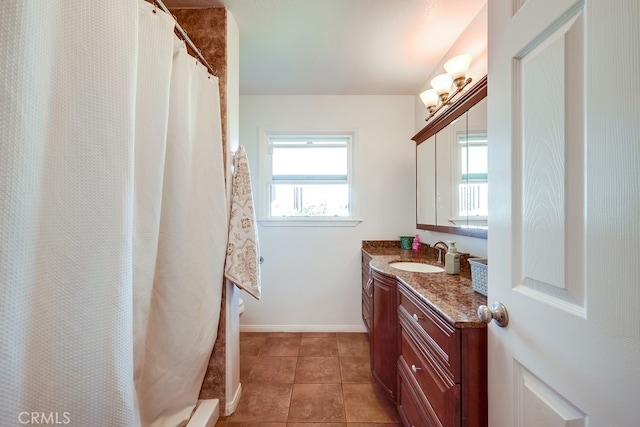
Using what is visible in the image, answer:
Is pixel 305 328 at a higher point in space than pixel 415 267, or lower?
lower

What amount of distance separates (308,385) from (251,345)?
756 millimetres

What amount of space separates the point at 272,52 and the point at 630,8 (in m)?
1.87

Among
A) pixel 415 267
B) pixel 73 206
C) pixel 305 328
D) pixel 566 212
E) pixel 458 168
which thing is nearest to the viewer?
pixel 566 212

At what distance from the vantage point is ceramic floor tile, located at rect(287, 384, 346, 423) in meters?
1.38

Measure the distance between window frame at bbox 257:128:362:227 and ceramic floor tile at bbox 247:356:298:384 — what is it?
1202 mm

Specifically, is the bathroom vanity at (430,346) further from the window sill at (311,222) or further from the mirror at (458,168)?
the window sill at (311,222)

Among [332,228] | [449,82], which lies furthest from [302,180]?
[449,82]

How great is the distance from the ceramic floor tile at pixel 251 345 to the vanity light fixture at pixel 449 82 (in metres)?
2.46

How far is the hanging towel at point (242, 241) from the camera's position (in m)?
1.37

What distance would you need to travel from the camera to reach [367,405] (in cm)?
146

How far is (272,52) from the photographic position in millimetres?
1775

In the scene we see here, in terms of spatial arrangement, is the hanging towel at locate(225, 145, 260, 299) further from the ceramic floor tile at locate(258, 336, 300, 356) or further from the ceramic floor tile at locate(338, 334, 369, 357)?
the ceramic floor tile at locate(338, 334, 369, 357)

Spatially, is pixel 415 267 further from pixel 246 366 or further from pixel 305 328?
pixel 246 366

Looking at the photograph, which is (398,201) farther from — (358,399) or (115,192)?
(115,192)
